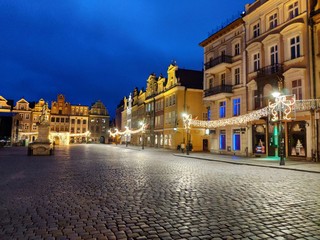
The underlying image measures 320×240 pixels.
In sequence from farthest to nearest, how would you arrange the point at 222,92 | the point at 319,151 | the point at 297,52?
the point at 222,92
the point at 297,52
the point at 319,151

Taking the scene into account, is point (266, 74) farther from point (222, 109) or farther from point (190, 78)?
point (190, 78)

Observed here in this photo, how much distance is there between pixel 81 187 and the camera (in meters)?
9.89

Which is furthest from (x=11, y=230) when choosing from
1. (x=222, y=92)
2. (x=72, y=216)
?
(x=222, y=92)

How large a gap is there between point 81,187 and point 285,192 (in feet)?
23.2

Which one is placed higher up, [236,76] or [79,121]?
[236,76]

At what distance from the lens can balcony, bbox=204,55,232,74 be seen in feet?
106

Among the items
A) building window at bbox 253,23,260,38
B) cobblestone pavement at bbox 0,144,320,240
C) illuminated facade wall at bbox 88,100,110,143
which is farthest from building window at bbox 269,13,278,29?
illuminated facade wall at bbox 88,100,110,143

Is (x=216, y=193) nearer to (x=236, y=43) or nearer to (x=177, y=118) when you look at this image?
(x=236, y=43)

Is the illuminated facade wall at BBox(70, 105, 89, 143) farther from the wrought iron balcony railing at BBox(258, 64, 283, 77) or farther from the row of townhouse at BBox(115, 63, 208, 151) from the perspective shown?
the wrought iron balcony railing at BBox(258, 64, 283, 77)

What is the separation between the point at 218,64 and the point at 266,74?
745cm

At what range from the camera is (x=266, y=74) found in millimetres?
26328

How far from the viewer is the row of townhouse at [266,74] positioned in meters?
22.3

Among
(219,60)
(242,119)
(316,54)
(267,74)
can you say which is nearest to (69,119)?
(219,60)

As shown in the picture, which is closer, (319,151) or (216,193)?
(216,193)
